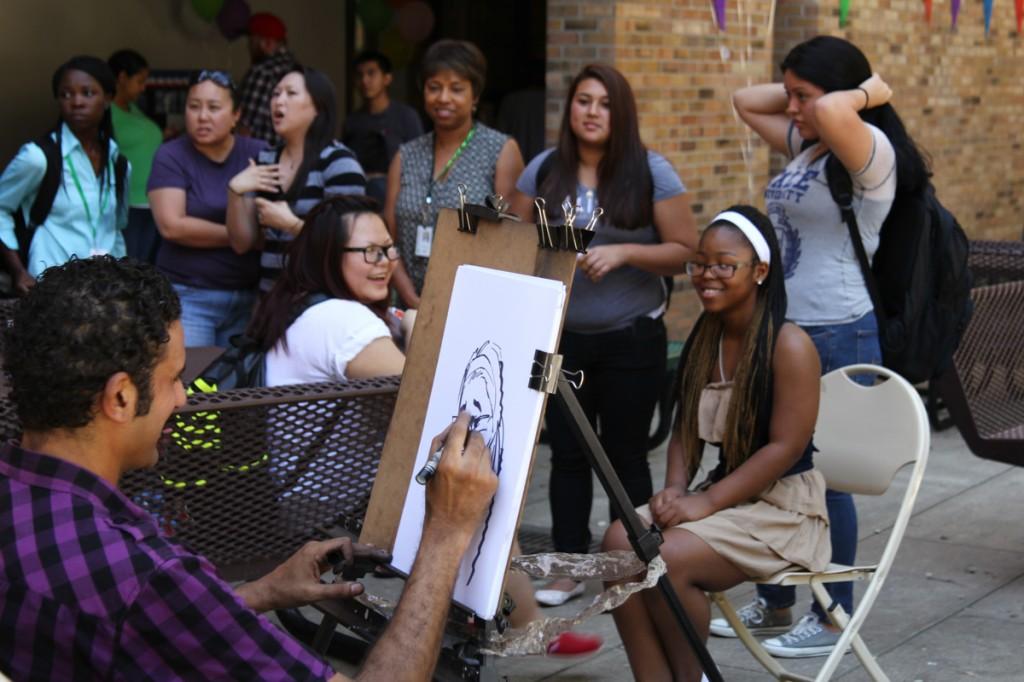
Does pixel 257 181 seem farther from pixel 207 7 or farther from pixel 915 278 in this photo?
pixel 207 7

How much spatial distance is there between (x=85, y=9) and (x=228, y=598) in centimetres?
764

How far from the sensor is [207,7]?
373 inches

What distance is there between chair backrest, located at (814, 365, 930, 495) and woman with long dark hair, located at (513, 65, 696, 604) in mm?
933

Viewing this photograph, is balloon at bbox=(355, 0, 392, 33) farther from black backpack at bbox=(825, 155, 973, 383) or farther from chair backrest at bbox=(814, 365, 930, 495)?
chair backrest at bbox=(814, 365, 930, 495)

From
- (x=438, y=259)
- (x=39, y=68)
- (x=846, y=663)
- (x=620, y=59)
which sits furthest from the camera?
(x=39, y=68)

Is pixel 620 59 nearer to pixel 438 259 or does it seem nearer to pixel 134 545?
pixel 438 259

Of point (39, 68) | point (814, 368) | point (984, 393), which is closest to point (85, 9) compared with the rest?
point (39, 68)

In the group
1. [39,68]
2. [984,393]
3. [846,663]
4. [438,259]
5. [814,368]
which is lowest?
[846,663]

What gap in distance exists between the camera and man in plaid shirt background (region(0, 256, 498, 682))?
7.24 ft

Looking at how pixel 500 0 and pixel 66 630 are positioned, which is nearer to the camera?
pixel 66 630

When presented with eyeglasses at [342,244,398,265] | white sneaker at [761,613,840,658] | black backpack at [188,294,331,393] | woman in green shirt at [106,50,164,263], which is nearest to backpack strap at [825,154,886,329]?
white sneaker at [761,613,840,658]

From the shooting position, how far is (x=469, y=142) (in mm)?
5684

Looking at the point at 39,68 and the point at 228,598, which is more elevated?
the point at 39,68

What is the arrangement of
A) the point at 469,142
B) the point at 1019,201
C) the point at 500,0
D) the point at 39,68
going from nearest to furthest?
the point at 469,142 → the point at 39,68 → the point at 500,0 → the point at 1019,201
